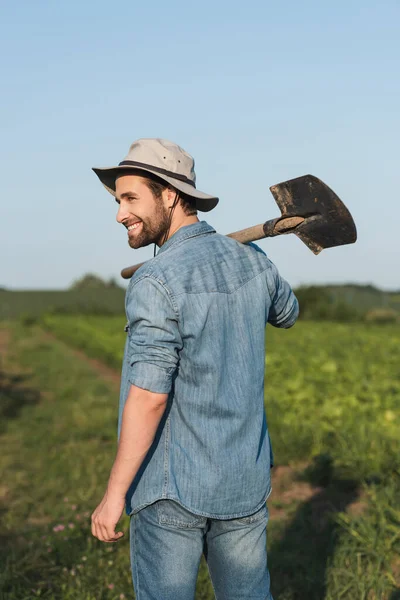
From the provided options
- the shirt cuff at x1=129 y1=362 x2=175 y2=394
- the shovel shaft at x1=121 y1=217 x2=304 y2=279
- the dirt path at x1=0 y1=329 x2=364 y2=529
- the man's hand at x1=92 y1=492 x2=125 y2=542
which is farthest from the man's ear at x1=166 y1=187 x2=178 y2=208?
the dirt path at x1=0 y1=329 x2=364 y2=529

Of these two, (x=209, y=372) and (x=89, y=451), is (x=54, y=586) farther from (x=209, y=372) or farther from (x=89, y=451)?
(x=89, y=451)

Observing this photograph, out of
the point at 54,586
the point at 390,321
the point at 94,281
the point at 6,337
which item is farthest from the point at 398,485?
the point at 94,281

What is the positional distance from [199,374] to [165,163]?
678 mm

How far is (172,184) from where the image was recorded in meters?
2.26

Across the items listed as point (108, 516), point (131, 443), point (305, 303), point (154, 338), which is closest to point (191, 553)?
point (108, 516)

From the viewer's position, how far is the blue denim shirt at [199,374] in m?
2.10

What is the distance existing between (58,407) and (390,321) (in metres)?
23.6

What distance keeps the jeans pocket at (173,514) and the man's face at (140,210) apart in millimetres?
841

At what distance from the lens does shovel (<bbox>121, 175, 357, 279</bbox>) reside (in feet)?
8.20

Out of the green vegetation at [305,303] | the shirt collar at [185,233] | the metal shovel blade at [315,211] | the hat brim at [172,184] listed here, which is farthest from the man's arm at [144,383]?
the green vegetation at [305,303]

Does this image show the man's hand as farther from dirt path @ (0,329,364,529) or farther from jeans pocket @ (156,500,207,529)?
dirt path @ (0,329,364,529)

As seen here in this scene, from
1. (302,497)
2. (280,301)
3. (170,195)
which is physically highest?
(170,195)

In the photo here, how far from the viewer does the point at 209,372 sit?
217 centimetres

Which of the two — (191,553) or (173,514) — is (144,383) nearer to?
(173,514)
